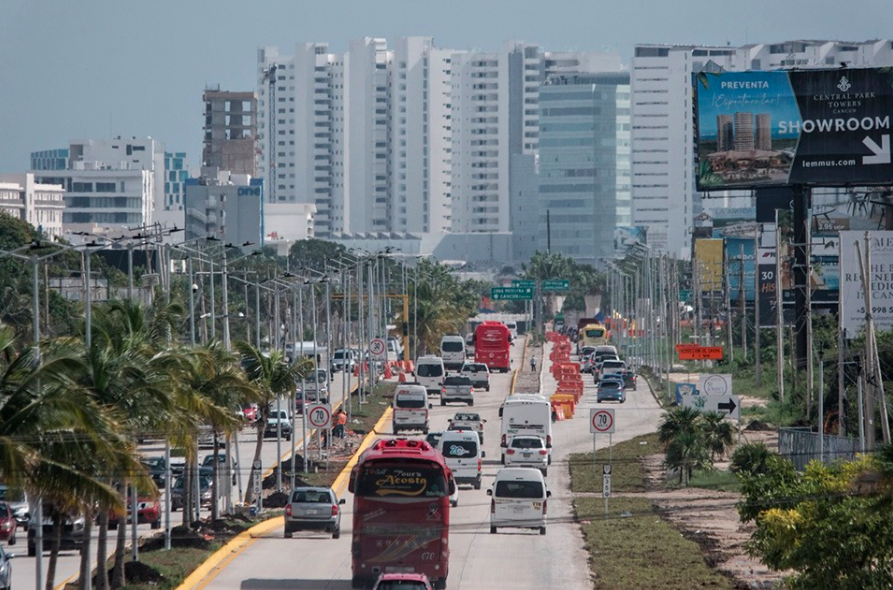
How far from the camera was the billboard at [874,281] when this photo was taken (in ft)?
180

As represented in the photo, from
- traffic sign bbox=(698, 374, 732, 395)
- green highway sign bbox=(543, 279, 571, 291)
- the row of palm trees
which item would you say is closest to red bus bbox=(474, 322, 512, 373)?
green highway sign bbox=(543, 279, 571, 291)

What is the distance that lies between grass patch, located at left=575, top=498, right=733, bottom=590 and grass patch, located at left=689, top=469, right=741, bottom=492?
3.38 metres

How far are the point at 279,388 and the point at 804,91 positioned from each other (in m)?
28.4

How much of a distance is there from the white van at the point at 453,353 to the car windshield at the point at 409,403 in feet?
114

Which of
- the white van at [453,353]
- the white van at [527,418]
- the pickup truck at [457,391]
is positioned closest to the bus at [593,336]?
the white van at [453,353]

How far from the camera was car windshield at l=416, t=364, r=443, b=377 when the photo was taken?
85.5 metres

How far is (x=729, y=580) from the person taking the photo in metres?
33.1

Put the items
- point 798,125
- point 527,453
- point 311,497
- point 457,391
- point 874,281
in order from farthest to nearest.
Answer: point 457,391
point 798,125
point 874,281
point 527,453
point 311,497

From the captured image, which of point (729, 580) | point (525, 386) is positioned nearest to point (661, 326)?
point (525, 386)

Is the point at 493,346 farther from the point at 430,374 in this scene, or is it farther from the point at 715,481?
the point at 715,481

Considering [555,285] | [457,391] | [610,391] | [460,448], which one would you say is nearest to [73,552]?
[460,448]

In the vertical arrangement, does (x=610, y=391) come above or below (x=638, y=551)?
above

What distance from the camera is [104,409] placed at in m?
27.5

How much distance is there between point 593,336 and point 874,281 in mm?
83122
